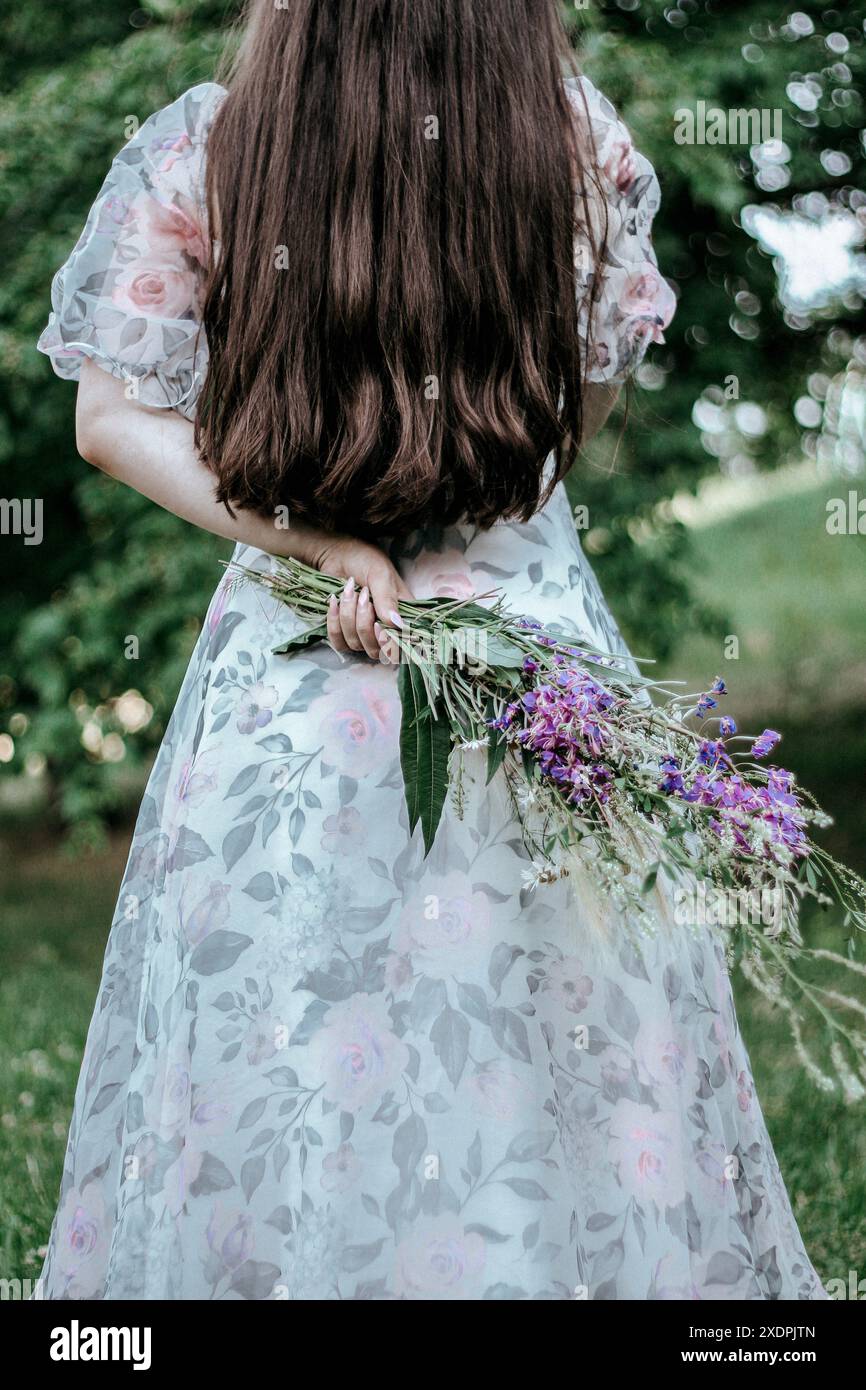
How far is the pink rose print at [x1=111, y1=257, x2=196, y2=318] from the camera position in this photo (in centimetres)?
175

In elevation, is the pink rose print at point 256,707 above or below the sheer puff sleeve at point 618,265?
below

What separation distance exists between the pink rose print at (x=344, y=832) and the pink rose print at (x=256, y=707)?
17 cm

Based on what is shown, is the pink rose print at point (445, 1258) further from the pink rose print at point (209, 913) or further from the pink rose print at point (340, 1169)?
the pink rose print at point (209, 913)

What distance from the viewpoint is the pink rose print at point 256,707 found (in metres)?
1.76

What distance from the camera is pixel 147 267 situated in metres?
1.75

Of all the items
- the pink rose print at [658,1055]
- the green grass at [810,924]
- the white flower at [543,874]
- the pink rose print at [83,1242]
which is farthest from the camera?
the green grass at [810,924]

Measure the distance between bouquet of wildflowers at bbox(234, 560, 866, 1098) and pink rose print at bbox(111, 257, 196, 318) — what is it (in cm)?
53

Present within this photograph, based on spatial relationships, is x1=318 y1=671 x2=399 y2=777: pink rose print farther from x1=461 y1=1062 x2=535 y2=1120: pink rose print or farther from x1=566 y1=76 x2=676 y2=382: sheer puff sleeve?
x1=566 y1=76 x2=676 y2=382: sheer puff sleeve

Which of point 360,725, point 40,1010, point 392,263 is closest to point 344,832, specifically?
point 360,725

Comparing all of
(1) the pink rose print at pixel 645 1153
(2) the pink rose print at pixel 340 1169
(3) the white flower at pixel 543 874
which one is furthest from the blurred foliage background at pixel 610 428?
(3) the white flower at pixel 543 874

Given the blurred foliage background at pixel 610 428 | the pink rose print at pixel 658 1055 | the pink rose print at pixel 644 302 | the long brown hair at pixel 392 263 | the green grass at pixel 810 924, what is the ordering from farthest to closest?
the blurred foliage background at pixel 610 428, the green grass at pixel 810 924, the pink rose print at pixel 644 302, the pink rose print at pixel 658 1055, the long brown hair at pixel 392 263

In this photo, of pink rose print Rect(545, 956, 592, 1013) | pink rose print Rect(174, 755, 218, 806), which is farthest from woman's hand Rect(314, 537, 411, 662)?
pink rose print Rect(545, 956, 592, 1013)

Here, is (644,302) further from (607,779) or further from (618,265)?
(607,779)

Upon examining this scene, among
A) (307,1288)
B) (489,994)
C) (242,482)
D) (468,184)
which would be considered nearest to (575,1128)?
(489,994)
